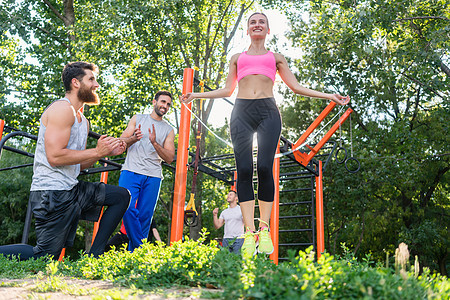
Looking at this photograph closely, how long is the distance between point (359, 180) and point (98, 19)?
11439mm

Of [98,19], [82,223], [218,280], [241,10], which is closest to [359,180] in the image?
[241,10]

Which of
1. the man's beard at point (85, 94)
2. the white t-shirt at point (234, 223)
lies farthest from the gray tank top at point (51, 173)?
the white t-shirt at point (234, 223)

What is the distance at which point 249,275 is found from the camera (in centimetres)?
167

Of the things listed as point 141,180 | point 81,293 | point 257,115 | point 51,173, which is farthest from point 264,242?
point 141,180

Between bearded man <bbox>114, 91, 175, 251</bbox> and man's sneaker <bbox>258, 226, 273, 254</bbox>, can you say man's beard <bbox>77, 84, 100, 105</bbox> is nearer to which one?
bearded man <bbox>114, 91, 175, 251</bbox>

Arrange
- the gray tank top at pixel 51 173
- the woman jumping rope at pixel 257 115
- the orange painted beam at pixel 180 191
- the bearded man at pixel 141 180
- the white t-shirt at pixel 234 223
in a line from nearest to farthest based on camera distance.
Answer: the gray tank top at pixel 51 173
the woman jumping rope at pixel 257 115
the orange painted beam at pixel 180 191
the bearded man at pixel 141 180
the white t-shirt at pixel 234 223

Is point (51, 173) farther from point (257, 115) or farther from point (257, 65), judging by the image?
point (257, 65)

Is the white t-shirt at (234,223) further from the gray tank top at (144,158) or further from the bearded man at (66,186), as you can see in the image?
the bearded man at (66,186)

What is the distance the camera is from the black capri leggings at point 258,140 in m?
3.30

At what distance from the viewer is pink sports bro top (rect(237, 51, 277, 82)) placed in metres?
3.46

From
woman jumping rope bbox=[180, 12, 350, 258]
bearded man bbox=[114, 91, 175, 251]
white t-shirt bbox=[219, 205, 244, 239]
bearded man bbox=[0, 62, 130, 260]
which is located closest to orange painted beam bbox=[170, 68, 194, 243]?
bearded man bbox=[114, 91, 175, 251]

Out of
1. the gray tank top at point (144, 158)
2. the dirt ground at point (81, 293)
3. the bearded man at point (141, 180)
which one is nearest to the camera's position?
the dirt ground at point (81, 293)

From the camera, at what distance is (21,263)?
2828mm

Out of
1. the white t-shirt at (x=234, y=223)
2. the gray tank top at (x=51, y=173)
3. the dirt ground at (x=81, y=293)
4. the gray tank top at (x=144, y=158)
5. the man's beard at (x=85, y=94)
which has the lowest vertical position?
the dirt ground at (x=81, y=293)
